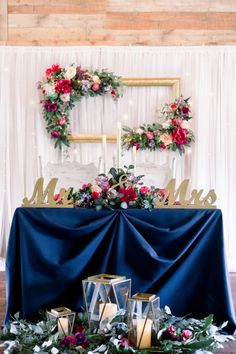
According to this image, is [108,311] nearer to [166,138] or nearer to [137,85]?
[166,138]

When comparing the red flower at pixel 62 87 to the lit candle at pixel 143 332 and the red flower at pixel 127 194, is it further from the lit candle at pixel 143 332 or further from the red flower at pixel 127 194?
the lit candle at pixel 143 332

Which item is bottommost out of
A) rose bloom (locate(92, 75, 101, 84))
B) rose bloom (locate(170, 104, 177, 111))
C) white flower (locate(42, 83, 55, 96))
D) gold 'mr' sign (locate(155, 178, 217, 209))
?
gold 'mr' sign (locate(155, 178, 217, 209))

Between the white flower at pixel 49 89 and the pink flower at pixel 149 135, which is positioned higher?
the white flower at pixel 49 89

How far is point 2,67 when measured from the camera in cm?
497

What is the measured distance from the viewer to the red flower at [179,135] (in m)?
4.75

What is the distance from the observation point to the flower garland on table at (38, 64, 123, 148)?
476cm

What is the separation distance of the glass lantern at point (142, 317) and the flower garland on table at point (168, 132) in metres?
2.79

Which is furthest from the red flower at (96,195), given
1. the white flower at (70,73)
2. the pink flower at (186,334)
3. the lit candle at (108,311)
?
the white flower at (70,73)

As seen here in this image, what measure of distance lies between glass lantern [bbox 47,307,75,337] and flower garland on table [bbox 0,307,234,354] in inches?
1.3

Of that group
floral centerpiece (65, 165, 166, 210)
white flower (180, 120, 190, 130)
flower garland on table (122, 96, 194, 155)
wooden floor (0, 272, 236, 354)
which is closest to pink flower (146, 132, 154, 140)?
flower garland on table (122, 96, 194, 155)

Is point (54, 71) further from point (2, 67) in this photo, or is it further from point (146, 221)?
point (146, 221)

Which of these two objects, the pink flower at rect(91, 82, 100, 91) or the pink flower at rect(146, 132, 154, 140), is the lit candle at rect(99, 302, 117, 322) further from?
the pink flower at rect(91, 82, 100, 91)

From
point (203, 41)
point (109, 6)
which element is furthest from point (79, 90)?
point (203, 41)

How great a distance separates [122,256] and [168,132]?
2452 mm
